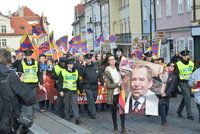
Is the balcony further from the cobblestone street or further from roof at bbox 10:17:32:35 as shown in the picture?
roof at bbox 10:17:32:35

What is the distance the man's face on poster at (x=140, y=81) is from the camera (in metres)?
10.1

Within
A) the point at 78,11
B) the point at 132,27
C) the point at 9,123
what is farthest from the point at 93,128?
the point at 78,11

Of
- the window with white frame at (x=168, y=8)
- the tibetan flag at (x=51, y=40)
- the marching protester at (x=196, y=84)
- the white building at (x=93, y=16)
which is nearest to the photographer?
the marching protester at (x=196, y=84)

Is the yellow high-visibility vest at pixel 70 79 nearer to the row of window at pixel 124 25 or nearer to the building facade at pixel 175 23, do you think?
the building facade at pixel 175 23

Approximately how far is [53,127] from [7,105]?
5432mm

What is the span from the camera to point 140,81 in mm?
10031

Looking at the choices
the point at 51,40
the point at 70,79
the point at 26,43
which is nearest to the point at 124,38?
the point at 51,40

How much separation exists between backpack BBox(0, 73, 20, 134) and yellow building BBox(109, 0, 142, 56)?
129ft

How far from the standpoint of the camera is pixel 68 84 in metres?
13.2

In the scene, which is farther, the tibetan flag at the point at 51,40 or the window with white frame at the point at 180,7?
the window with white frame at the point at 180,7

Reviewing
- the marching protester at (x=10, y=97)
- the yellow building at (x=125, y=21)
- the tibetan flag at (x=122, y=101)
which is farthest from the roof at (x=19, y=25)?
the marching protester at (x=10, y=97)

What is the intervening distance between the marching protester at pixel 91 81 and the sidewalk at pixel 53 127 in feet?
4.15

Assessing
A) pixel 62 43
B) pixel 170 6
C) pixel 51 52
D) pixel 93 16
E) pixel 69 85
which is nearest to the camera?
pixel 69 85

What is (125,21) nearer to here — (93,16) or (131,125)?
(93,16)
